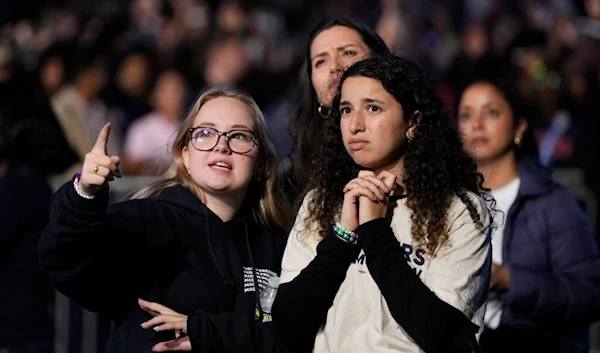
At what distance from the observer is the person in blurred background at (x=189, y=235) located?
3893mm

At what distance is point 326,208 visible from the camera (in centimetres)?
399

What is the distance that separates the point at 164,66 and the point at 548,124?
3699 mm

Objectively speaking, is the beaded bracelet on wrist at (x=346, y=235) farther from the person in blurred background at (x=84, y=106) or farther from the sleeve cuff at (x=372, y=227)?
the person in blurred background at (x=84, y=106)

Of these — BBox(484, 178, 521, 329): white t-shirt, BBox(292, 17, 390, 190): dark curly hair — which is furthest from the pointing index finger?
BBox(484, 178, 521, 329): white t-shirt

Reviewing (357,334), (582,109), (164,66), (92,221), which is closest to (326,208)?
(357,334)

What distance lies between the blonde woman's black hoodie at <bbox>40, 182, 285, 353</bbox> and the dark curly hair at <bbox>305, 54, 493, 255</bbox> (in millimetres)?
433

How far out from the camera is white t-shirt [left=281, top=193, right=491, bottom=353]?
367cm

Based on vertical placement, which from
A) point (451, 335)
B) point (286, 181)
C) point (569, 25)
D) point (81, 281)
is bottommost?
point (451, 335)

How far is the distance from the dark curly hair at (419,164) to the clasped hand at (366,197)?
0.14m

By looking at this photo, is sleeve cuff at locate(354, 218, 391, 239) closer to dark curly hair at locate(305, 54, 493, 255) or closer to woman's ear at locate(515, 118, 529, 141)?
dark curly hair at locate(305, 54, 493, 255)

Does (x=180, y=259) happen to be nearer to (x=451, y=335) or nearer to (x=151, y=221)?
(x=151, y=221)

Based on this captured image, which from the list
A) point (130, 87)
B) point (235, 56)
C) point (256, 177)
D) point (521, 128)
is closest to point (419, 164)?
point (256, 177)

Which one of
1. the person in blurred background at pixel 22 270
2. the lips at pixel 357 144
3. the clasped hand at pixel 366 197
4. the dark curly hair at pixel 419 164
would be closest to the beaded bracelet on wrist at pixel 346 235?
the clasped hand at pixel 366 197

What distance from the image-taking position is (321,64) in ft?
16.7
